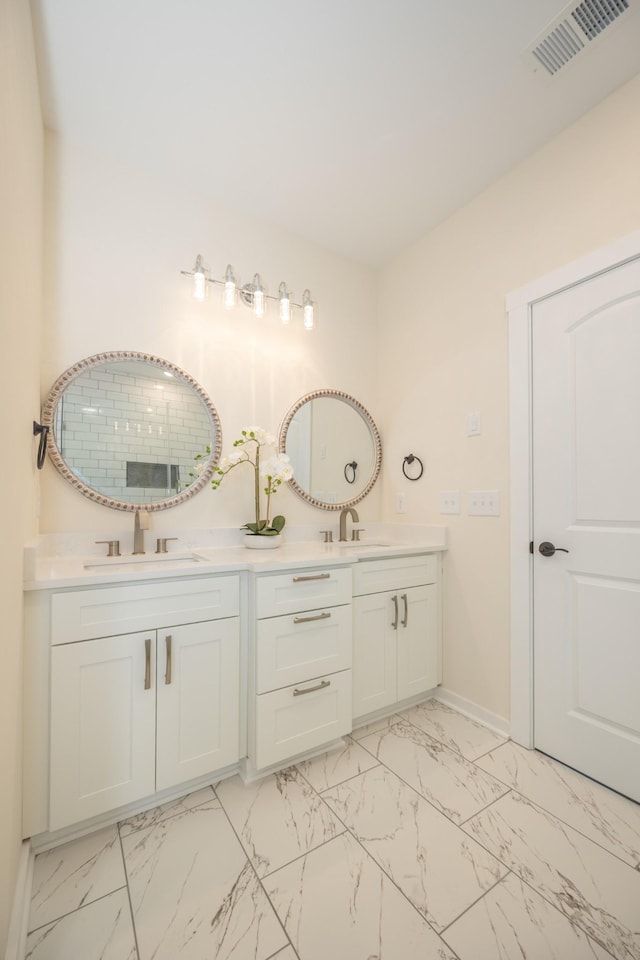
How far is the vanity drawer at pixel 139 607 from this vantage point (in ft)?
4.04

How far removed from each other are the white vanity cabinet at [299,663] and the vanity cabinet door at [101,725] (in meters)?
0.39

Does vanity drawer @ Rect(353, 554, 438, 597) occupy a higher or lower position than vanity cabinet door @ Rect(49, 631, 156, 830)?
higher

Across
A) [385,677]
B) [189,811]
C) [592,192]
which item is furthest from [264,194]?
[189,811]

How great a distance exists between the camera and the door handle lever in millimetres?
1665

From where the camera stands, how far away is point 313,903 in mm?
1065

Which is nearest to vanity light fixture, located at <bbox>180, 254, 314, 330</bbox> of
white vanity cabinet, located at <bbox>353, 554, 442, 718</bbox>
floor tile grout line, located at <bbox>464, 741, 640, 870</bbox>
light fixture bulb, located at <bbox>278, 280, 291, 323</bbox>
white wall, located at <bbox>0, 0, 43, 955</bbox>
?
light fixture bulb, located at <bbox>278, 280, 291, 323</bbox>

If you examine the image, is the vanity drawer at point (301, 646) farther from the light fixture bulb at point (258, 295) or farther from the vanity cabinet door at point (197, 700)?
the light fixture bulb at point (258, 295)

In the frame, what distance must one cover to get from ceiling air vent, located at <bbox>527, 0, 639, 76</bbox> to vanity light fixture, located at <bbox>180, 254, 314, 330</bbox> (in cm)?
127

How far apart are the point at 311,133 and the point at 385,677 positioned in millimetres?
2502

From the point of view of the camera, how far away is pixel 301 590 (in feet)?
5.30

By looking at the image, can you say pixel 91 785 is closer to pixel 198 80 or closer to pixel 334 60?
pixel 198 80

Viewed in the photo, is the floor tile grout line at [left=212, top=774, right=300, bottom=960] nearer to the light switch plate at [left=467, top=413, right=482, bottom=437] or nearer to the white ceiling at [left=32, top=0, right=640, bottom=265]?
the light switch plate at [left=467, top=413, right=482, bottom=437]

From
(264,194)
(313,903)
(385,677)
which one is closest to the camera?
(313,903)

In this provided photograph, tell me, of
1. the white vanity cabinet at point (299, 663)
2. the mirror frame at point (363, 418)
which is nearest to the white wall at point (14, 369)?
the white vanity cabinet at point (299, 663)
